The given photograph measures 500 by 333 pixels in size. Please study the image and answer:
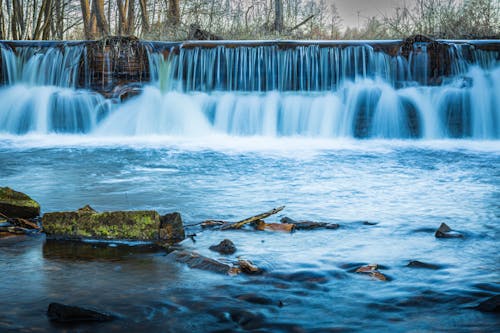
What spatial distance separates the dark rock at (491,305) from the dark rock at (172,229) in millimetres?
1870

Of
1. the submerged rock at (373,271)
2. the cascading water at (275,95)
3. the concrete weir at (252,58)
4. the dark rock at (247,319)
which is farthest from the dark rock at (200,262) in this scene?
the concrete weir at (252,58)

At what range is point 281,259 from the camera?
363 cm

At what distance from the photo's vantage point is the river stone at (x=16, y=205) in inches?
176

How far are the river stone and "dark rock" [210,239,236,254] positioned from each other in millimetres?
1498

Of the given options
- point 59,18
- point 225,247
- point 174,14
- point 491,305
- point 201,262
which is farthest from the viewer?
point 59,18

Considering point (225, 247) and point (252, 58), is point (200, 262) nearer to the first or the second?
point (225, 247)

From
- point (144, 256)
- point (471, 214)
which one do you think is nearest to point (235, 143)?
point (471, 214)

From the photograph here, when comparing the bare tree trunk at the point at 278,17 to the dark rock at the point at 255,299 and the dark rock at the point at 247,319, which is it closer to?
the dark rock at the point at 255,299

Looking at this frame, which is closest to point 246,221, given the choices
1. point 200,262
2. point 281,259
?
point 281,259

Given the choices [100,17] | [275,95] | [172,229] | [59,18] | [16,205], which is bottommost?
[172,229]

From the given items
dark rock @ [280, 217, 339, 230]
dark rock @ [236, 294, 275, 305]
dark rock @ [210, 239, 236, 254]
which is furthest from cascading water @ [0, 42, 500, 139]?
dark rock @ [236, 294, 275, 305]

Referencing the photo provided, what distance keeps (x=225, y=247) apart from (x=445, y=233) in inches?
56.6

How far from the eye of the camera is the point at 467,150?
10250 mm

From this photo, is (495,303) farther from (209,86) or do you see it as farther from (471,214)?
(209,86)
